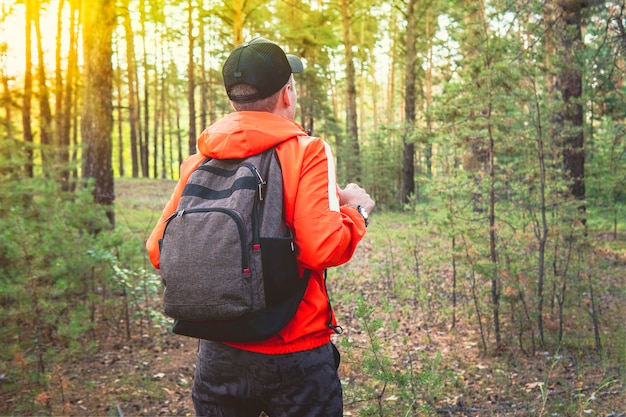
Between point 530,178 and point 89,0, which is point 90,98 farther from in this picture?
point 530,178

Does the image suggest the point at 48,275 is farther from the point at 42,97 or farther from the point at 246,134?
the point at 42,97

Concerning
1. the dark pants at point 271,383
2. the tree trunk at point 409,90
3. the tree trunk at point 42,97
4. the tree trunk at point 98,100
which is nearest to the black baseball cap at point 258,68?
the dark pants at point 271,383

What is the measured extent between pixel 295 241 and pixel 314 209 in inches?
5.5

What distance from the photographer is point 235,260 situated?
5.76 feet

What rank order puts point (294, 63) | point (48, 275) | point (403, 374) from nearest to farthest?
1. point (294, 63)
2. point (403, 374)
3. point (48, 275)

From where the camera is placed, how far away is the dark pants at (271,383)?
1.87 m

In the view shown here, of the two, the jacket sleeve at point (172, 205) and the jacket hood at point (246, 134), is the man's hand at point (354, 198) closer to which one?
the jacket hood at point (246, 134)

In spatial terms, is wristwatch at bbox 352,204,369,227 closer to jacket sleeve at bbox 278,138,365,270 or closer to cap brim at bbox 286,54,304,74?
jacket sleeve at bbox 278,138,365,270

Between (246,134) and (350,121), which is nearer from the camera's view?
(246,134)

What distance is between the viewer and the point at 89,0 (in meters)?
9.16

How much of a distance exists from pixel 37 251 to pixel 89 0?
20.2 ft

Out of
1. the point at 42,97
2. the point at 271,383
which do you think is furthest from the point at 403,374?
the point at 42,97

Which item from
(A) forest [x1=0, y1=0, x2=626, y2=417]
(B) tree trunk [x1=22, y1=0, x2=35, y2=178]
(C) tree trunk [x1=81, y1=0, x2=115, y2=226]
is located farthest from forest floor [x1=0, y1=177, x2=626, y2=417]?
(B) tree trunk [x1=22, y1=0, x2=35, y2=178]

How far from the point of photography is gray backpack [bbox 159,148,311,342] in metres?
1.76
